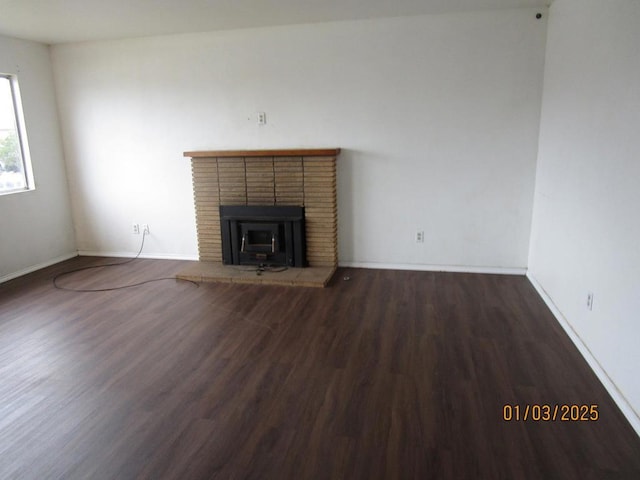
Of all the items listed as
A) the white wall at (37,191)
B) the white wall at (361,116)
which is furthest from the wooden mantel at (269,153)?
the white wall at (37,191)

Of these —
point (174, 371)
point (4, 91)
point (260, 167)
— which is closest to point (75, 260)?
point (4, 91)

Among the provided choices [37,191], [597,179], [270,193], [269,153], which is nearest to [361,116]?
[269,153]

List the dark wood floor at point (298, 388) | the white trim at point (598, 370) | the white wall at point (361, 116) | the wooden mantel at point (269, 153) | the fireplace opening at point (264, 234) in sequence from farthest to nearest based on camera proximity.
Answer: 1. the fireplace opening at point (264, 234)
2. the wooden mantel at point (269, 153)
3. the white wall at point (361, 116)
4. the white trim at point (598, 370)
5. the dark wood floor at point (298, 388)

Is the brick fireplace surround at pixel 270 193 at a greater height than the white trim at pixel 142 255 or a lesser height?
greater

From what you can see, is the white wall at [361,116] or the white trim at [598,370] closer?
the white trim at [598,370]

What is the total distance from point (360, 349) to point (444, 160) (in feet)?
7.06

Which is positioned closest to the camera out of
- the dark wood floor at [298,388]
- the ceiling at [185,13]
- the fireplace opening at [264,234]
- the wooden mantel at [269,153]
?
the dark wood floor at [298,388]

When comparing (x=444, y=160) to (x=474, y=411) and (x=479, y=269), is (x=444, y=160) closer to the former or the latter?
(x=479, y=269)

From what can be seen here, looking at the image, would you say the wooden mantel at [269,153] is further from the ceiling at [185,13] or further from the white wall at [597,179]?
the white wall at [597,179]

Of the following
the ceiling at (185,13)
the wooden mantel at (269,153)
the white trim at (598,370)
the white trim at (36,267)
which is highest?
the ceiling at (185,13)

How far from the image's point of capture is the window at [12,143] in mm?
4445

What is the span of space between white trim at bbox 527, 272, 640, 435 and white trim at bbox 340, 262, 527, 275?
0.67 m

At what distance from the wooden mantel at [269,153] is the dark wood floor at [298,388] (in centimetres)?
130

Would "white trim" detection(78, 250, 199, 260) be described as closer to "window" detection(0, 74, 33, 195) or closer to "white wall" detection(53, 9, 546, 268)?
"white wall" detection(53, 9, 546, 268)
